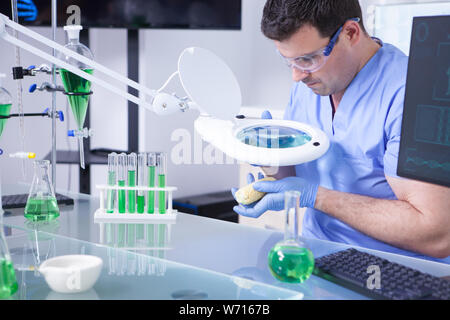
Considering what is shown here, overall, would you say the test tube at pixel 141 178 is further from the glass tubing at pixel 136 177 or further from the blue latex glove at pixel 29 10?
the blue latex glove at pixel 29 10

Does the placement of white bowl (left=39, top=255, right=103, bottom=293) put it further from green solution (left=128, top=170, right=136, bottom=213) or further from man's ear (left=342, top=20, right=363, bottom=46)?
man's ear (left=342, top=20, right=363, bottom=46)

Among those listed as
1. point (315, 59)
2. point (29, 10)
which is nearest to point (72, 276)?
point (315, 59)

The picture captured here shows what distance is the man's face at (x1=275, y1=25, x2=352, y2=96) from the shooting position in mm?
1529

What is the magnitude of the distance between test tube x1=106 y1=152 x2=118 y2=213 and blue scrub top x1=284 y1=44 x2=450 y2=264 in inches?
24.7

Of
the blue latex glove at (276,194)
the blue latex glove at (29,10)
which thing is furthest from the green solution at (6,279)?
the blue latex glove at (29,10)

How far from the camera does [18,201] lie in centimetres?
154

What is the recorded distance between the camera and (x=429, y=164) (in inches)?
40.8

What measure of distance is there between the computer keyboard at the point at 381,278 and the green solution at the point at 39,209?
0.73 m

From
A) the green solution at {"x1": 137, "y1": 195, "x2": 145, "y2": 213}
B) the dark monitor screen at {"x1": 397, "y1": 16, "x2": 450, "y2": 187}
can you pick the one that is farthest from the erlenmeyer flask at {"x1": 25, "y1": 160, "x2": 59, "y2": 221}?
the dark monitor screen at {"x1": 397, "y1": 16, "x2": 450, "y2": 187}

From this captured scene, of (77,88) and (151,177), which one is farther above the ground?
(77,88)

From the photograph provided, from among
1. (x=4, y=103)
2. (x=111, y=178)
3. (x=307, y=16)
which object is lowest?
(x=111, y=178)

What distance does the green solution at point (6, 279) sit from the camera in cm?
92

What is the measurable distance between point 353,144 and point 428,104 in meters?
0.60

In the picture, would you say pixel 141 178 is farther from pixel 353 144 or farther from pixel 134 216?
A: pixel 353 144
